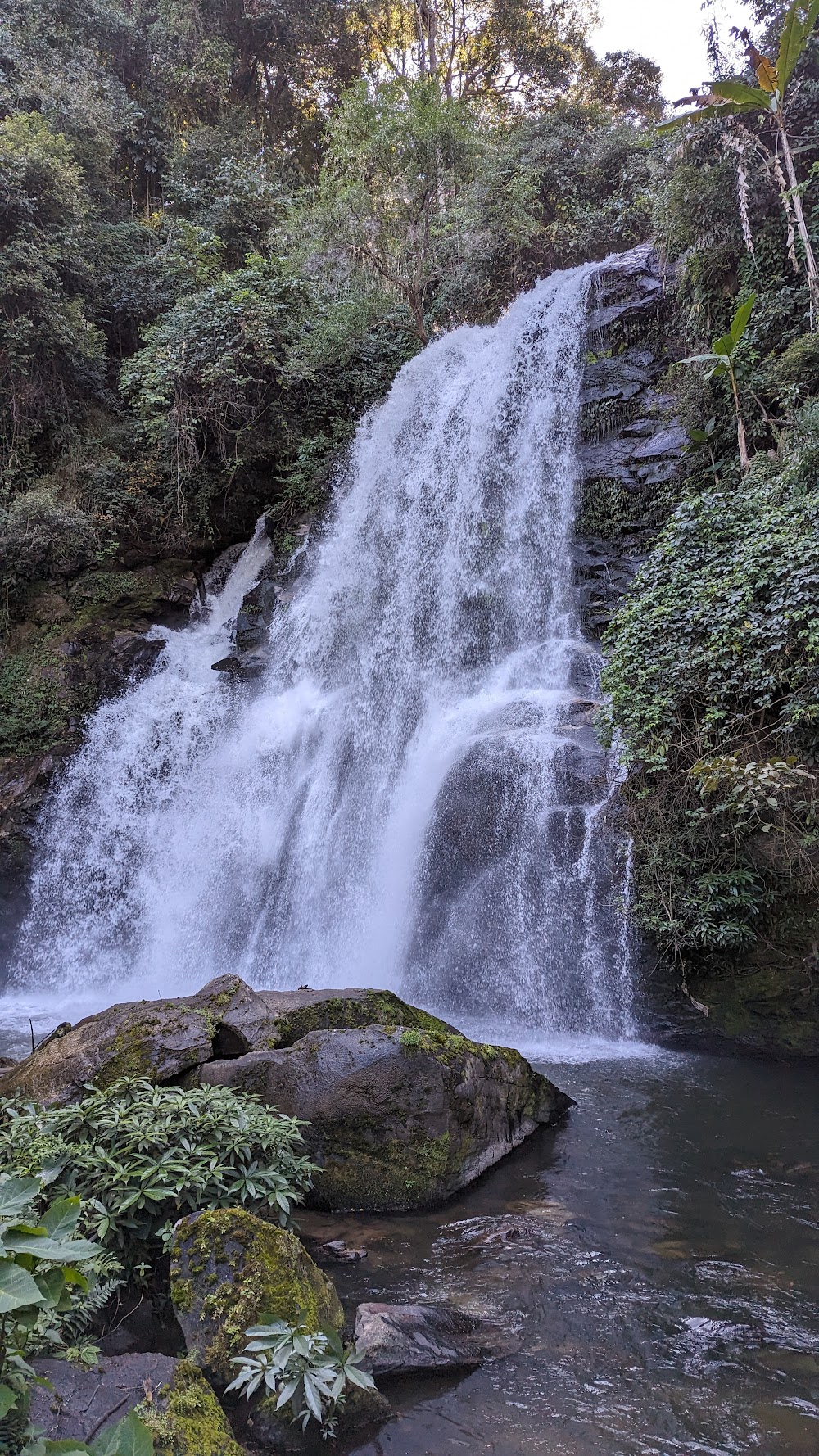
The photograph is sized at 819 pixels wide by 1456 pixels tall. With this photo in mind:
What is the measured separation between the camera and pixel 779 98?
10.8 m

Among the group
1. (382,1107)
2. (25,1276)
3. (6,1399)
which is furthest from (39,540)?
(6,1399)

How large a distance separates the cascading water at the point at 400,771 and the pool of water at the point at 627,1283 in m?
2.83

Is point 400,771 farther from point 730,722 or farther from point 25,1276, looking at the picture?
point 25,1276

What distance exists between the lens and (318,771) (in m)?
11.5

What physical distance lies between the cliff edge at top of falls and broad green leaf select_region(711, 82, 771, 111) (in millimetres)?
11987

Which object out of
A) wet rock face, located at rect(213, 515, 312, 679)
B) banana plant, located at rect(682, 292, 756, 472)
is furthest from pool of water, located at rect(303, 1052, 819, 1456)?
wet rock face, located at rect(213, 515, 312, 679)

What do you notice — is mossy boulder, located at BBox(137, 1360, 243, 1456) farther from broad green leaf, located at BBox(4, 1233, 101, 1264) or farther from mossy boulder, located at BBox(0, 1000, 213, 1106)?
mossy boulder, located at BBox(0, 1000, 213, 1106)

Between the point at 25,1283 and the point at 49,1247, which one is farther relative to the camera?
the point at 49,1247

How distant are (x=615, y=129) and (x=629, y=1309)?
69.4ft

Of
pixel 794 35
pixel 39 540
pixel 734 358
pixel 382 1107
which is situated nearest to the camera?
pixel 382 1107

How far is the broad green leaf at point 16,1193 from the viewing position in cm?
189

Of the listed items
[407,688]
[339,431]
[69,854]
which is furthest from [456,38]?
[69,854]

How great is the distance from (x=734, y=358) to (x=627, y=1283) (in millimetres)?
11073

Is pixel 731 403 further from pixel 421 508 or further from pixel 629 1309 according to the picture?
pixel 629 1309
